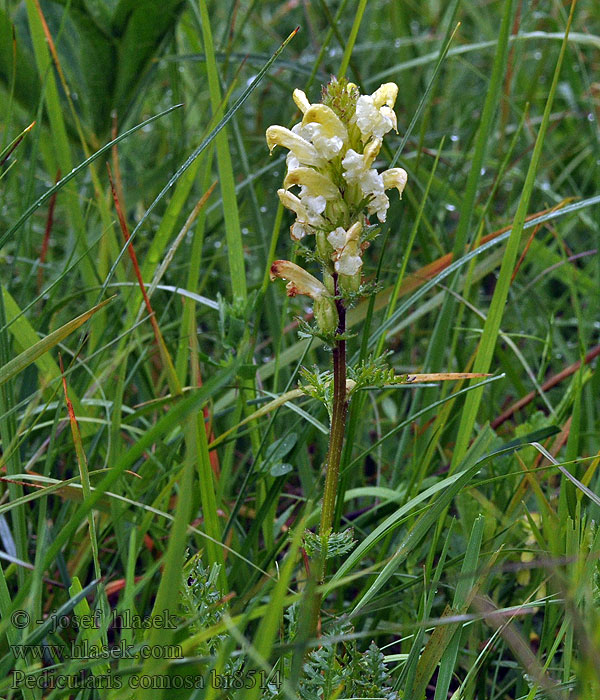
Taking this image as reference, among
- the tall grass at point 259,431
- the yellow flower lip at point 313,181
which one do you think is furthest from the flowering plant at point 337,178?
the tall grass at point 259,431

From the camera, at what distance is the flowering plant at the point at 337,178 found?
1.05 metres

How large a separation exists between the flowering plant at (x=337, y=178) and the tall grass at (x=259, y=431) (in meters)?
0.14

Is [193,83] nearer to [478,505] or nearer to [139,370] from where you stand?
[139,370]

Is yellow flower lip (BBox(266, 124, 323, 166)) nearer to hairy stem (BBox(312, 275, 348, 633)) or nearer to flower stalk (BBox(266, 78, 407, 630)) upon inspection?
flower stalk (BBox(266, 78, 407, 630))

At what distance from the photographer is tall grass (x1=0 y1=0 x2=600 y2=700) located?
36.5 inches

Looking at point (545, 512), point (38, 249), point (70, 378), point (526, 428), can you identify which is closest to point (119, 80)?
point (38, 249)

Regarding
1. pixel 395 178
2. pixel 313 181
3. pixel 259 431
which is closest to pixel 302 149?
pixel 313 181

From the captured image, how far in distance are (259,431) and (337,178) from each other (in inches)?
28.3

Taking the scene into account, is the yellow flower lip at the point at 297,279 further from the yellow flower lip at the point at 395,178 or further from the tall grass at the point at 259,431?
the yellow flower lip at the point at 395,178

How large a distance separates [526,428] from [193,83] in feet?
7.41

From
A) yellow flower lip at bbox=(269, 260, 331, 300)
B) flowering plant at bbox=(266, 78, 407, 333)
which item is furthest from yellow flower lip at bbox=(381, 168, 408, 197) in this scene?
yellow flower lip at bbox=(269, 260, 331, 300)

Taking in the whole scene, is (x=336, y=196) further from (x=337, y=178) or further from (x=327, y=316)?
(x=327, y=316)

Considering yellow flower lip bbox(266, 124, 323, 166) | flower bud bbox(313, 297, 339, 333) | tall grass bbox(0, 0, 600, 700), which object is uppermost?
yellow flower lip bbox(266, 124, 323, 166)

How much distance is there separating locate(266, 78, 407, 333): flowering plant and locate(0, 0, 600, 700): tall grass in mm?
137
